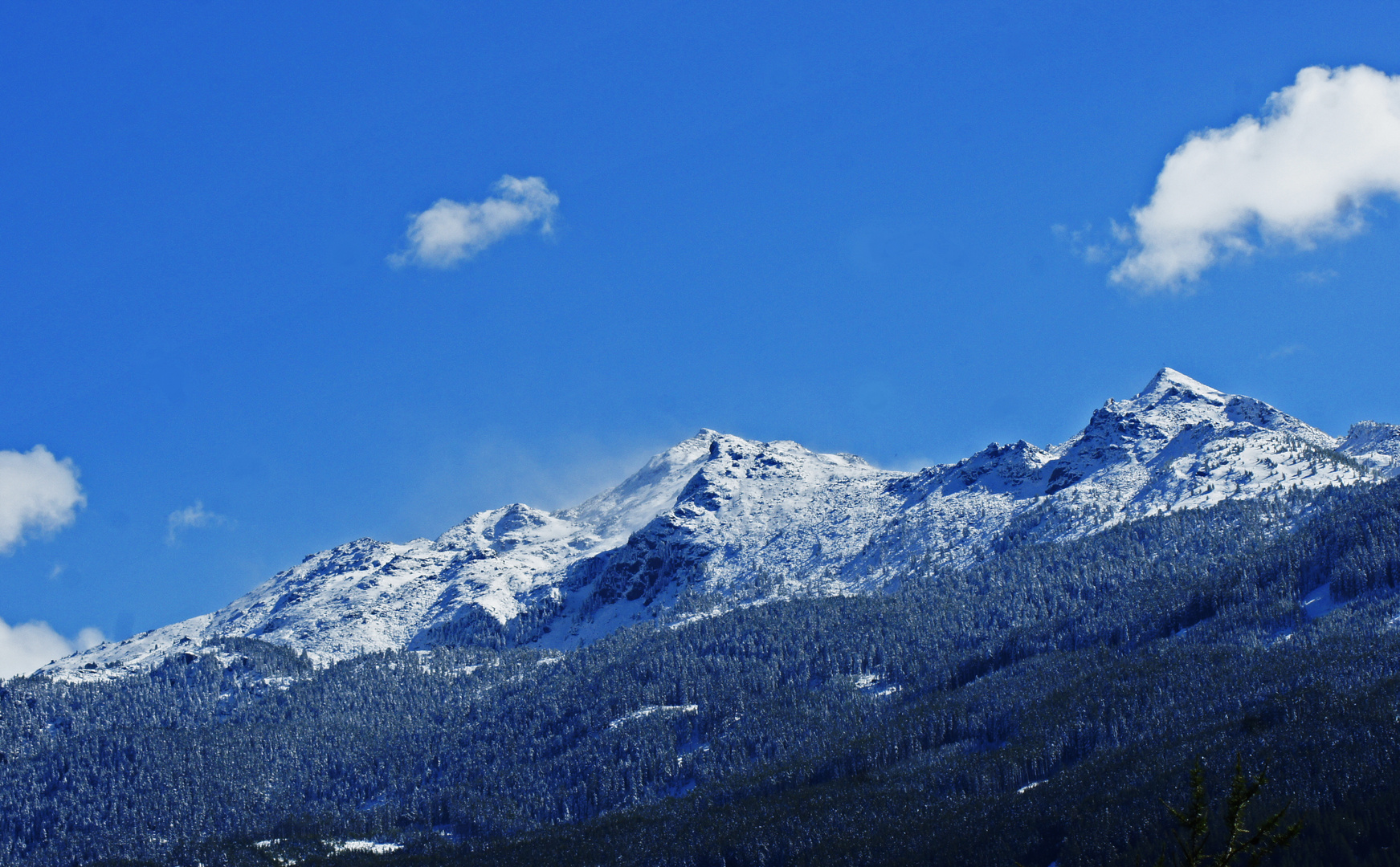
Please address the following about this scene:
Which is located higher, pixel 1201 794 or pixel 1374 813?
pixel 1201 794

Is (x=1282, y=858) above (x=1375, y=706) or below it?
below

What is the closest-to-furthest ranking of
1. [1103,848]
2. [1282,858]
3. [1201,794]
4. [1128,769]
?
1. [1201,794]
2. [1282,858]
3. [1103,848]
4. [1128,769]

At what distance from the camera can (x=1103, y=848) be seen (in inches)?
6516

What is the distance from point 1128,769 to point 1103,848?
32492mm

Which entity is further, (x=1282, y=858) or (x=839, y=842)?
(x=839, y=842)

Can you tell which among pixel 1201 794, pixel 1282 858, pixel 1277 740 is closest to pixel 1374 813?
pixel 1282 858

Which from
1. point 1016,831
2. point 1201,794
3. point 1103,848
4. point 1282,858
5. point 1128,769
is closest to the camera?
point 1201,794

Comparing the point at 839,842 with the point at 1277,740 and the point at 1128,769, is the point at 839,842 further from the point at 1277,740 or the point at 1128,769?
the point at 1277,740

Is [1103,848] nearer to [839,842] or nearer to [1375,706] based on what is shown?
[839,842]

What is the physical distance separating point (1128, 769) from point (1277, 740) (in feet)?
72.2

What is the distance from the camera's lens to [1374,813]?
515 feet

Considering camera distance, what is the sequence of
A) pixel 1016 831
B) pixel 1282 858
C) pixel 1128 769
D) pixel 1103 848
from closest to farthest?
pixel 1282 858 < pixel 1103 848 < pixel 1016 831 < pixel 1128 769

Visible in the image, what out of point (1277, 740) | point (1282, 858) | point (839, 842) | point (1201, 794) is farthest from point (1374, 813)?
point (1201, 794)

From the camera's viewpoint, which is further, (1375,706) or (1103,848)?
(1375,706)
